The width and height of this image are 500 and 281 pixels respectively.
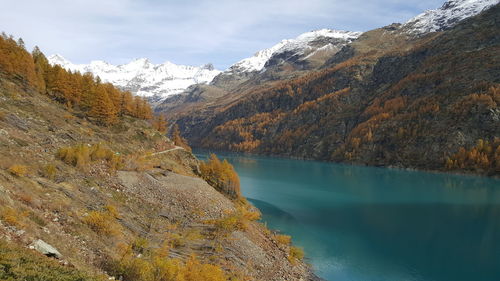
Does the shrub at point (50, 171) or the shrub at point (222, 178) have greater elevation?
the shrub at point (50, 171)

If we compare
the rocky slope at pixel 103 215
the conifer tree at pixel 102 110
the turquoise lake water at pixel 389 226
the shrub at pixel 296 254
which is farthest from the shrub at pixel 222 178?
the conifer tree at pixel 102 110

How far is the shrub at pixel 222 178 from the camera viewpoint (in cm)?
6025

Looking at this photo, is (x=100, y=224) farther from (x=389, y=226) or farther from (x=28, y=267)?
(x=389, y=226)

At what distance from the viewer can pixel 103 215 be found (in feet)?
86.2

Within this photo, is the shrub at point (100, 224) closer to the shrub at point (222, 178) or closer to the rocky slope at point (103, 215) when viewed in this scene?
the rocky slope at point (103, 215)

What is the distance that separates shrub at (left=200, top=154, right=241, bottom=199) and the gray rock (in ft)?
139

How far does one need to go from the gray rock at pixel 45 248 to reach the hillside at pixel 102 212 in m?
0.06

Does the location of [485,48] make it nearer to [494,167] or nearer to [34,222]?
[494,167]

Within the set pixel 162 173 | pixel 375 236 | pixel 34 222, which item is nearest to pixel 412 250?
pixel 375 236

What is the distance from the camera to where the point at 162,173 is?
49.1 metres

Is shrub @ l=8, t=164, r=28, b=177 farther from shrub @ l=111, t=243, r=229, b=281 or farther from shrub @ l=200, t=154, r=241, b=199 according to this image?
shrub @ l=200, t=154, r=241, b=199

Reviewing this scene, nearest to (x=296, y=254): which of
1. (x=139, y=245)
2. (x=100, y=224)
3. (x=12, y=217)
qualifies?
(x=139, y=245)

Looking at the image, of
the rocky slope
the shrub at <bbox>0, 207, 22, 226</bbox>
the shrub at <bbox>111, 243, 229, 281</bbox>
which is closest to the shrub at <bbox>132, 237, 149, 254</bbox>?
the rocky slope

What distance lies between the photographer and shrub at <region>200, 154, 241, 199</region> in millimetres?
60250
